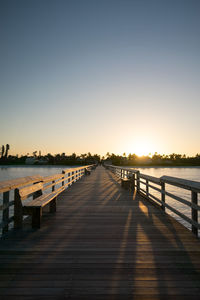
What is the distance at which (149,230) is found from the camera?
4691 millimetres

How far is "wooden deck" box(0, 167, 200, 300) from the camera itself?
96.3 inches

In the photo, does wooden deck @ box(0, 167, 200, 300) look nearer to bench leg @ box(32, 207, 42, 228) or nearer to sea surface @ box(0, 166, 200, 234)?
bench leg @ box(32, 207, 42, 228)

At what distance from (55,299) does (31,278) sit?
58 cm

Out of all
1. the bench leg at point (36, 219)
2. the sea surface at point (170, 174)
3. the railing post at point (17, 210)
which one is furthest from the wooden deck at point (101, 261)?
the sea surface at point (170, 174)

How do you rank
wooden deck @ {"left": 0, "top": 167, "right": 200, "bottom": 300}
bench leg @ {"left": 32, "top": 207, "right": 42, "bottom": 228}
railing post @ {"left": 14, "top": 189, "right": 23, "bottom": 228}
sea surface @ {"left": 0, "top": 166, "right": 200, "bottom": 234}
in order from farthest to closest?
sea surface @ {"left": 0, "top": 166, "right": 200, "bottom": 234}
bench leg @ {"left": 32, "top": 207, "right": 42, "bottom": 228}
railing post @ {"left": 14, "top": 189, "right": 23, "bottom": 228}
wooden deck @ {"left": 0, "top": 167, "right": 200, "bottom": 300}

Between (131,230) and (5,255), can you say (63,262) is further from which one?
(131,230)

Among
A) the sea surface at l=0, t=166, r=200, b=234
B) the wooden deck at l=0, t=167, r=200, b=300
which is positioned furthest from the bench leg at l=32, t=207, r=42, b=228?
the sea surface at l=0, t=166, r=200, b=234

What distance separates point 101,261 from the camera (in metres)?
3.15

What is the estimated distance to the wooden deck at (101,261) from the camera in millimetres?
2445

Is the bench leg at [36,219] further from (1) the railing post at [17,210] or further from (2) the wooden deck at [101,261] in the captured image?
(1) the railing post at [17,210]

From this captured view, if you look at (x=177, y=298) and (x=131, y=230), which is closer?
(x=177, y=298)

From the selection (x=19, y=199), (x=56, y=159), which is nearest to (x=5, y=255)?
(x=19, y=199)

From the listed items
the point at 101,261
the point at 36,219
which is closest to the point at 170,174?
the point at 36,219

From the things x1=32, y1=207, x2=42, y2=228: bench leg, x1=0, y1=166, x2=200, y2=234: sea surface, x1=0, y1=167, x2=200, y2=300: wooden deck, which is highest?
x1=32, y1=207, x2=42, y2=228: bench leg
